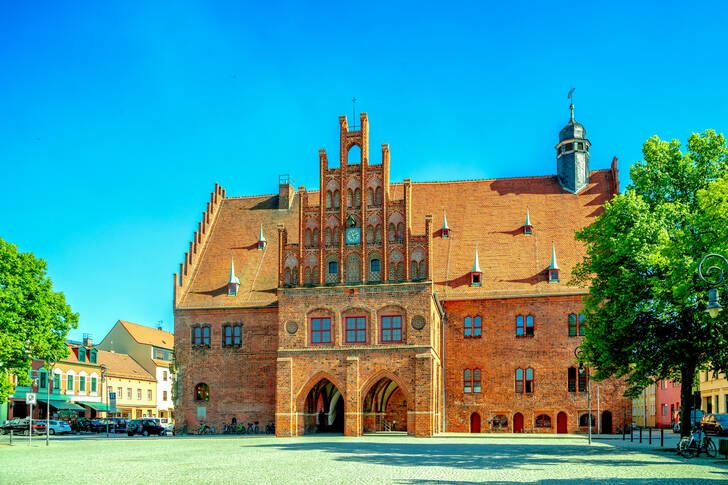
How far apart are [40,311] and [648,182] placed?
30653 mm

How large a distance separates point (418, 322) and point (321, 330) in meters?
→ 5.85

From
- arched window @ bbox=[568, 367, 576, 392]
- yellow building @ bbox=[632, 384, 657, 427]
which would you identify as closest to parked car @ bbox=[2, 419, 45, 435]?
arched window @ bbox=[568, 367, 576, 392]

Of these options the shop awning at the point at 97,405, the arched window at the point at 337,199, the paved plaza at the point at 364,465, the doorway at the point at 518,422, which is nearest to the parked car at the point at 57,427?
the shop awning at the point at 97,405

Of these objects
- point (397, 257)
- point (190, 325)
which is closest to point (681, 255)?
point (397, 257)

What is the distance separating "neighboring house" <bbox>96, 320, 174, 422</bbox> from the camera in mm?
82562

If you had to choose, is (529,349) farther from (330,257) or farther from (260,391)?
(260,391)

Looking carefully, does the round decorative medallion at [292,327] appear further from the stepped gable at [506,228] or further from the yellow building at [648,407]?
the yellow building at [648,407]

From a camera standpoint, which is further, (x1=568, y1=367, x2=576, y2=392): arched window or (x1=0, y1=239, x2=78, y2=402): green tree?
(x1=568, y1=367, x2=576, y2=392): arched window

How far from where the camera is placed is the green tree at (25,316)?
127 feet

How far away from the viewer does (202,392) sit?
50031 millimetres

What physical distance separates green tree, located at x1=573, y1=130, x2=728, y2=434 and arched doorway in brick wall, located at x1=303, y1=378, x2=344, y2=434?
67.4ft

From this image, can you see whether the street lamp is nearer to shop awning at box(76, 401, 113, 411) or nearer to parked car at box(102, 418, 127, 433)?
parked car at box(102, 418, 127, 433)

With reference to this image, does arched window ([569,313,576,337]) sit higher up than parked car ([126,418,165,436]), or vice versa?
arched window ([569,313,576,337])

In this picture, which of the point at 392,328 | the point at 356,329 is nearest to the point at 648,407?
the point at 392,328
